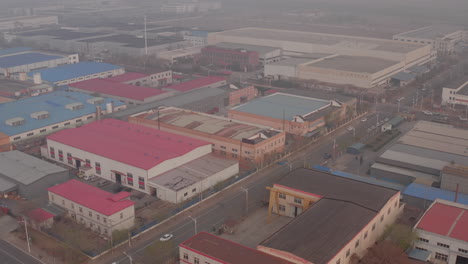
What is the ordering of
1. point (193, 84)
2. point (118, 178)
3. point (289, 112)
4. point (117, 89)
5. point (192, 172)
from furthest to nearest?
point (193, 84) → point (117, 89) → point (289, 112) → point (118, 178) → point (192, 172)

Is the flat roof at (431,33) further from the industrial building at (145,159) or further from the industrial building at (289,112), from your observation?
the industrial building at (145,159)

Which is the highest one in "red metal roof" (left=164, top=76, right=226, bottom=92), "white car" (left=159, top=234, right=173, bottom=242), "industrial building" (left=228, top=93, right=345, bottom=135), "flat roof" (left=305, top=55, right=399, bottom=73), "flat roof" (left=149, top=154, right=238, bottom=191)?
"flat roof" (left=305, top=55, right=399, bottom=73)

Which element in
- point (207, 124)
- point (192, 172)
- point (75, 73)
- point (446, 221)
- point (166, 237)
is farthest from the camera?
point (75, 73)

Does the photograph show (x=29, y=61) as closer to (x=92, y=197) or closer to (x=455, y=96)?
(x=92, y=197)

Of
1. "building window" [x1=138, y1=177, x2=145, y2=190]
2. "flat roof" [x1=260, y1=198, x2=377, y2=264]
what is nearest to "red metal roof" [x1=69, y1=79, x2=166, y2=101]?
"building window" [x1=138, y1=177, x2=145, y2=190]

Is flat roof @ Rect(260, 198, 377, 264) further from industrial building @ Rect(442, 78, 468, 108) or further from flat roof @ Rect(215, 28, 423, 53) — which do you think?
flat roof @ Rect(215, 28, 423, 53)

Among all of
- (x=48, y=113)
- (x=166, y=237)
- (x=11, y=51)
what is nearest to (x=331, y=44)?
(x=48, y=113)
